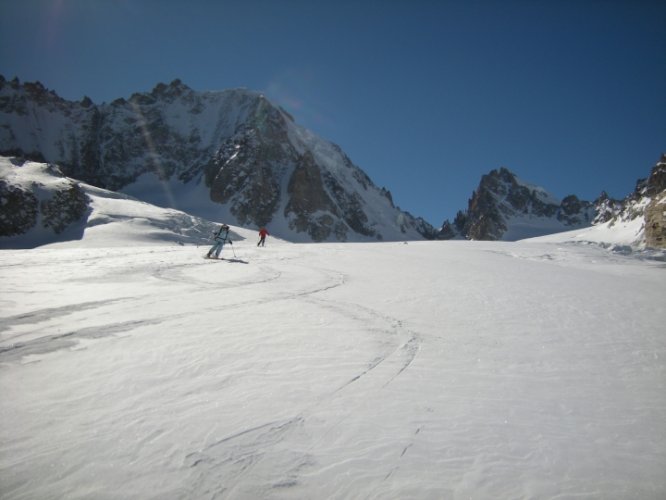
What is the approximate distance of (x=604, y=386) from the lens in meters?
4.61

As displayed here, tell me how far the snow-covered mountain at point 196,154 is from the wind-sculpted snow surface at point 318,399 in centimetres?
9724

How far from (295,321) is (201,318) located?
1742 millimetres

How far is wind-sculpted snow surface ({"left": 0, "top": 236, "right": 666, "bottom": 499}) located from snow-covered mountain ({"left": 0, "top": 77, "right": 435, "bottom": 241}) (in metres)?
97.2

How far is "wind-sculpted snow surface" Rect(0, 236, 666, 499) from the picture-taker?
2.87 metres

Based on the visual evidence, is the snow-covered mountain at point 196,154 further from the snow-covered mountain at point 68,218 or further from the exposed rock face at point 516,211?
the exposed rock face at point 516,211

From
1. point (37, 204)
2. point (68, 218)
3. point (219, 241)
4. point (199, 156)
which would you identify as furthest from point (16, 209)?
point (199, 156)

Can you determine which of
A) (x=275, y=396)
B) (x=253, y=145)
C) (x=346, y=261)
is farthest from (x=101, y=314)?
(x=253, y=145)

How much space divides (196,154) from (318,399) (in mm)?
132606

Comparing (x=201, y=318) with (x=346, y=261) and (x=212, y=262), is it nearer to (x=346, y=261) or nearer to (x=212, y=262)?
(x=212, y=262)

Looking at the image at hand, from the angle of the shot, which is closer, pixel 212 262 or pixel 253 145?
pixel 212 262

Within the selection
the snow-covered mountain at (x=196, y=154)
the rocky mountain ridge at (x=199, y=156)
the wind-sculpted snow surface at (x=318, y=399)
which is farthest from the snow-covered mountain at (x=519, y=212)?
the wind-sculpted snow surface at (x=318, y=399)

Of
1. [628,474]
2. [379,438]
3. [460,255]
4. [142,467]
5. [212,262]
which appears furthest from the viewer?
[460,255]

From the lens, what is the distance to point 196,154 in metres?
123

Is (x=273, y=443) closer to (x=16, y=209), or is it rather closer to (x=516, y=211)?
(x=16, y=209)
